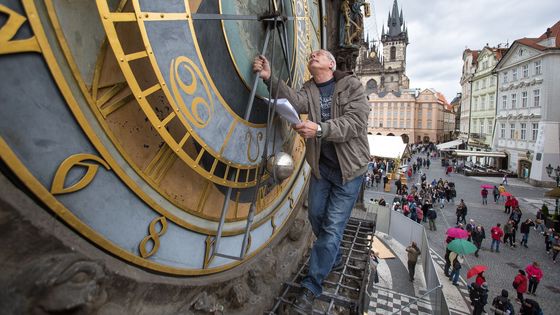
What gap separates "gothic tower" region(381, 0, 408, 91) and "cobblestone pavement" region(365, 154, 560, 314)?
4821 centimetres

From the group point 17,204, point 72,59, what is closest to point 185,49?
point 72,59

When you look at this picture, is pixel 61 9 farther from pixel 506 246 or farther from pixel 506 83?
pixel 506 83

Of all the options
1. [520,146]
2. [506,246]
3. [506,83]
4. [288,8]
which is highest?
[506,83]

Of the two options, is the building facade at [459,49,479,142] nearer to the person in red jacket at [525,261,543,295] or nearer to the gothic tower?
the gothic tower

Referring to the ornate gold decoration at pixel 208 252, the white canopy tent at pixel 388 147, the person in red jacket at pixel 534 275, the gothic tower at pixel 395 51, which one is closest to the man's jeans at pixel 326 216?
the ornate gold decoration at pixel 208 252

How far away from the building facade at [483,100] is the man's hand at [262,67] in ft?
103

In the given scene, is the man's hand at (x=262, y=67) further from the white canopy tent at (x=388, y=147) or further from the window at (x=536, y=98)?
the window at (x=536, y=98)

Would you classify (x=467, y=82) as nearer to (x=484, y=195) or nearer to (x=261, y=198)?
(x=484, y=195)

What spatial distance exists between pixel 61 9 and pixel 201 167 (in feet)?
2.13

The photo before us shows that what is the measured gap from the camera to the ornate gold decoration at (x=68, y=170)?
3.00 ft

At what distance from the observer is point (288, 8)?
200 centimetres

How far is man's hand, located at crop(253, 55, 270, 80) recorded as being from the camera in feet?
5.30

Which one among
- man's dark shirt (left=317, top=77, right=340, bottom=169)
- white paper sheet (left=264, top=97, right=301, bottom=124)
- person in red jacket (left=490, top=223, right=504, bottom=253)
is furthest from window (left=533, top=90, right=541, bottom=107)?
white paper sheet (left=264, top=97, right=301, bottom=124)

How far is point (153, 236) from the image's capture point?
47.9 inches
